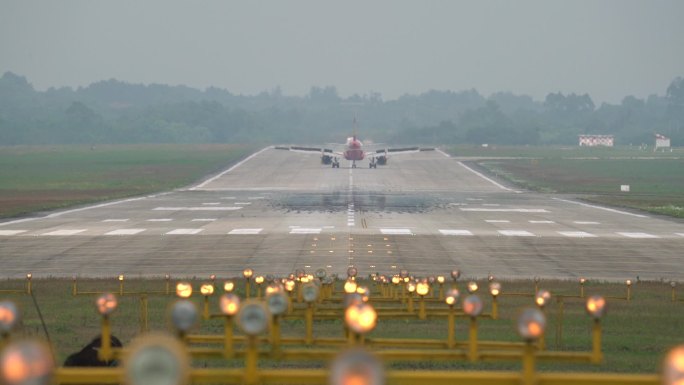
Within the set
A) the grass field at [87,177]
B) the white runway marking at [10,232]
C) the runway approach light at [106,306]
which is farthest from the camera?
the grass field at [87,177]

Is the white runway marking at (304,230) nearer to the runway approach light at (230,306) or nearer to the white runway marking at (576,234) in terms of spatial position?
the white runway marking at (576,234)

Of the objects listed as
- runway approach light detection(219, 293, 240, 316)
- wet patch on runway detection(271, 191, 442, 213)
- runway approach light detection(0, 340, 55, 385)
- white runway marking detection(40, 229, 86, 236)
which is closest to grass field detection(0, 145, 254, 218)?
white runway marking detection(40, 229, 86, 236)

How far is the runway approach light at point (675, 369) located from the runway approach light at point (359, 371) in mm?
1735

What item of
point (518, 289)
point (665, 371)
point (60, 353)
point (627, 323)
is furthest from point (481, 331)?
point (665, 371)

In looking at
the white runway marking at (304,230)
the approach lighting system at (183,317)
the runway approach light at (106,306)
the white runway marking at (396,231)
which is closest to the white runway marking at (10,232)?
the white runway marking at (304,230)

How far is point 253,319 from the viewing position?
9000 mm

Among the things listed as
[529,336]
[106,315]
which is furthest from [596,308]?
[106,315]

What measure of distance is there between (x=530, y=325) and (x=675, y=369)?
2051 millimetres

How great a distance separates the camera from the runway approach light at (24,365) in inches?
259

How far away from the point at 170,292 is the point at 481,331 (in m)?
13.1

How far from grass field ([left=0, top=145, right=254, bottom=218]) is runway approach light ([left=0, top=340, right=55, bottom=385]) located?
7640cm

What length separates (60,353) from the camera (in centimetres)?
2298

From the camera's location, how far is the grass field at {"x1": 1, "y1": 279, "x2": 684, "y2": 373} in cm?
2380

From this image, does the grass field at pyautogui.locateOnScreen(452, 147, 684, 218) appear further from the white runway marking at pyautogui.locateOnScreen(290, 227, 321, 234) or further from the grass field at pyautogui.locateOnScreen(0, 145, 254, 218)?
the grass field at pyautogui.locateOnScreen(0, 145, 254, 218)
